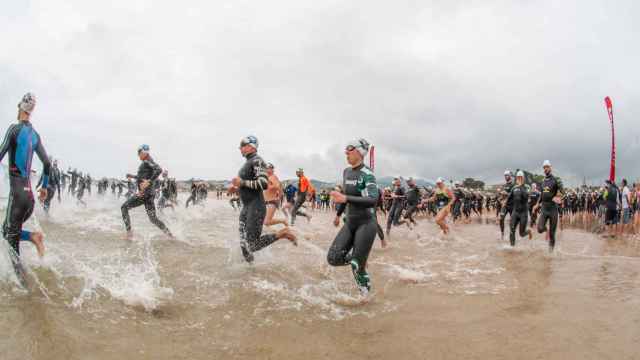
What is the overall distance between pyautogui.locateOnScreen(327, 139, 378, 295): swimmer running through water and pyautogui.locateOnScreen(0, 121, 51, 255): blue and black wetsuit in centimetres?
335

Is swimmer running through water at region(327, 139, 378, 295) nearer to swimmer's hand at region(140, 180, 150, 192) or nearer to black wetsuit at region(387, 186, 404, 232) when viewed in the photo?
swimmer's hand at region(140, 180, 150, 192)

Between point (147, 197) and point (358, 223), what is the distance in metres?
5.11

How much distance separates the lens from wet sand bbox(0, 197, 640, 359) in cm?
352

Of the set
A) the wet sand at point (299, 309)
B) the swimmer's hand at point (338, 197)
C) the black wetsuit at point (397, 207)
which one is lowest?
the wet sand at point (299, 309)

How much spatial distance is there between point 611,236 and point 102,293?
53.3ft

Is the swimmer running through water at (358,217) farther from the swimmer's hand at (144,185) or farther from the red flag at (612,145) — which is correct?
the red flag at (612,145)

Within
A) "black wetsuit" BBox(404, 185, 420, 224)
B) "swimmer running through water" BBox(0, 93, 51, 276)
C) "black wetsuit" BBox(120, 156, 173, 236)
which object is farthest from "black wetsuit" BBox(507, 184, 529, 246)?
"swimmer running through water" BBox(0, 93, 51, 276)

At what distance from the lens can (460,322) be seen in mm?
4387

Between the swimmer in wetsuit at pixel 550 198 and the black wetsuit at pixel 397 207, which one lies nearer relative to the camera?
the swimmer in wetsuit at pixel 550 198

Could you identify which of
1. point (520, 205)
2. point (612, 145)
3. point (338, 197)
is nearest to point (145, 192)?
point (338, 197)

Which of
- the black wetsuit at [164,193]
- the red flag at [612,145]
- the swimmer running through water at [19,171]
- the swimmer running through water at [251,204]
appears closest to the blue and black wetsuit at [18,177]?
the swimmer running through water at [19,171]

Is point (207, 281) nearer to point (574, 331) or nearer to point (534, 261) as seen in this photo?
point (574, 331)

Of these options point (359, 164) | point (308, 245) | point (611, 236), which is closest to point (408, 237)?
point (308, 245)

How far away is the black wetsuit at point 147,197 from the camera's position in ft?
28.3
